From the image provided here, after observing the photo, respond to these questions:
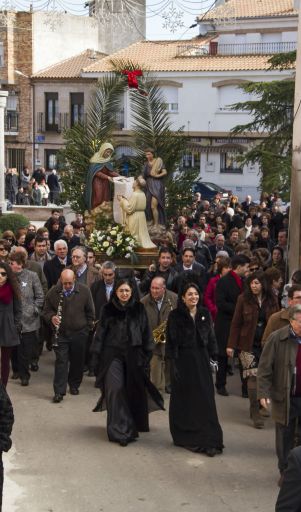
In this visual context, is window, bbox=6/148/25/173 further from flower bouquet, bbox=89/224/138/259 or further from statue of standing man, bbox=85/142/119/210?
flower bouquet, bbox=89/224/138/259

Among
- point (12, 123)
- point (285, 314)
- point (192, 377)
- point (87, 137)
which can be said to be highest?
point (12, 123)

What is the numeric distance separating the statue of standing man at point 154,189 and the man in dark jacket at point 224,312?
7.70 m

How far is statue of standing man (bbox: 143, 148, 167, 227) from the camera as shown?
19.6m

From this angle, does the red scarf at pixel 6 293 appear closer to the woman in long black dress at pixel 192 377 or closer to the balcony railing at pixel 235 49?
the woman in long black dress at pixel 192 377

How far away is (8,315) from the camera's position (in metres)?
11.1

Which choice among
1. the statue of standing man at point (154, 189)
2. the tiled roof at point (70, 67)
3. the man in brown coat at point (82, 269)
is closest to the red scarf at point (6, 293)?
the man in brown coat at point (82, 269)

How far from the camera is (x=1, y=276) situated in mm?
10859

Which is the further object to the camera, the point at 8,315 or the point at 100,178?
the point at 100,178

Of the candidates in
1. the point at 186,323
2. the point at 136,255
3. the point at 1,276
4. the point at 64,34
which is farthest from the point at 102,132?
the point at 64,34

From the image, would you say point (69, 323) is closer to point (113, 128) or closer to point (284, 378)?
point (284, 378)

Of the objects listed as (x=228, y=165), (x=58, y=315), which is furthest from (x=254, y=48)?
(x=58, y=315)

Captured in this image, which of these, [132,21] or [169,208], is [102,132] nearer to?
[169,208]

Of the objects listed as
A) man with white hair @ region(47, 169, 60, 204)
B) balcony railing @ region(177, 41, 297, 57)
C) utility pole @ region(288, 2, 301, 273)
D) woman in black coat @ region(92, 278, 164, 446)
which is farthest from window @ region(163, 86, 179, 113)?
woman in black coat @ region(92, 278, 164, 446)

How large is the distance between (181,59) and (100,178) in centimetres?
2871
